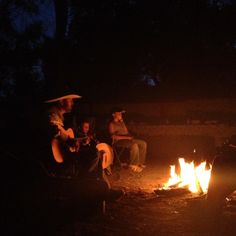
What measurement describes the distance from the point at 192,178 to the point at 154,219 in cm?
195

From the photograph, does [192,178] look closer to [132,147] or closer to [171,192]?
[171,192]

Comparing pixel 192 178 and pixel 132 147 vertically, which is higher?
pixel 132 147

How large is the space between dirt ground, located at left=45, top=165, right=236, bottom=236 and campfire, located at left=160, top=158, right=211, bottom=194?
0.23 metres

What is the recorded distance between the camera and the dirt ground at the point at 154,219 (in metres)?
6.18

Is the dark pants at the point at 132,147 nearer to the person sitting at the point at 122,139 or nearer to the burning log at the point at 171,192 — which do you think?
the person sitting at the point at 122,139

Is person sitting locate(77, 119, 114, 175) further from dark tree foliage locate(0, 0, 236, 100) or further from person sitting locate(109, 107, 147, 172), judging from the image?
dark tree foliage locate(0, 0, 236, 100)

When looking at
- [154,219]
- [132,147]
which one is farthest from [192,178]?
[132,147]

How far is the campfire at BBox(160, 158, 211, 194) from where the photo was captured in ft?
26.5

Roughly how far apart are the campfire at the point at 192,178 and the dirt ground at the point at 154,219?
0.23m

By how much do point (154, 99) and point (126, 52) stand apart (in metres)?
4.26

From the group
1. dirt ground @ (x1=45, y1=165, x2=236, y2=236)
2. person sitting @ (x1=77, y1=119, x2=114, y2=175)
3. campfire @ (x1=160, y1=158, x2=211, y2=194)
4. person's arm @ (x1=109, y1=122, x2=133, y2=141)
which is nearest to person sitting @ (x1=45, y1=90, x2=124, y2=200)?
person sitting @ (x1=77, y1=119, x2=114, y2=175)

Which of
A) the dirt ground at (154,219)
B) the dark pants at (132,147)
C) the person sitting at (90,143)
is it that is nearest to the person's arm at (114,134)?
the dark pants at (132,147)

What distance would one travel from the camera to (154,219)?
6.72 metres

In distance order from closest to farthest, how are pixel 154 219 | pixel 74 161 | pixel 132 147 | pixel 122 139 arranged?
pixel 154 219 → pixel 74 161 → pixel 132 147 → pixel 122 139
